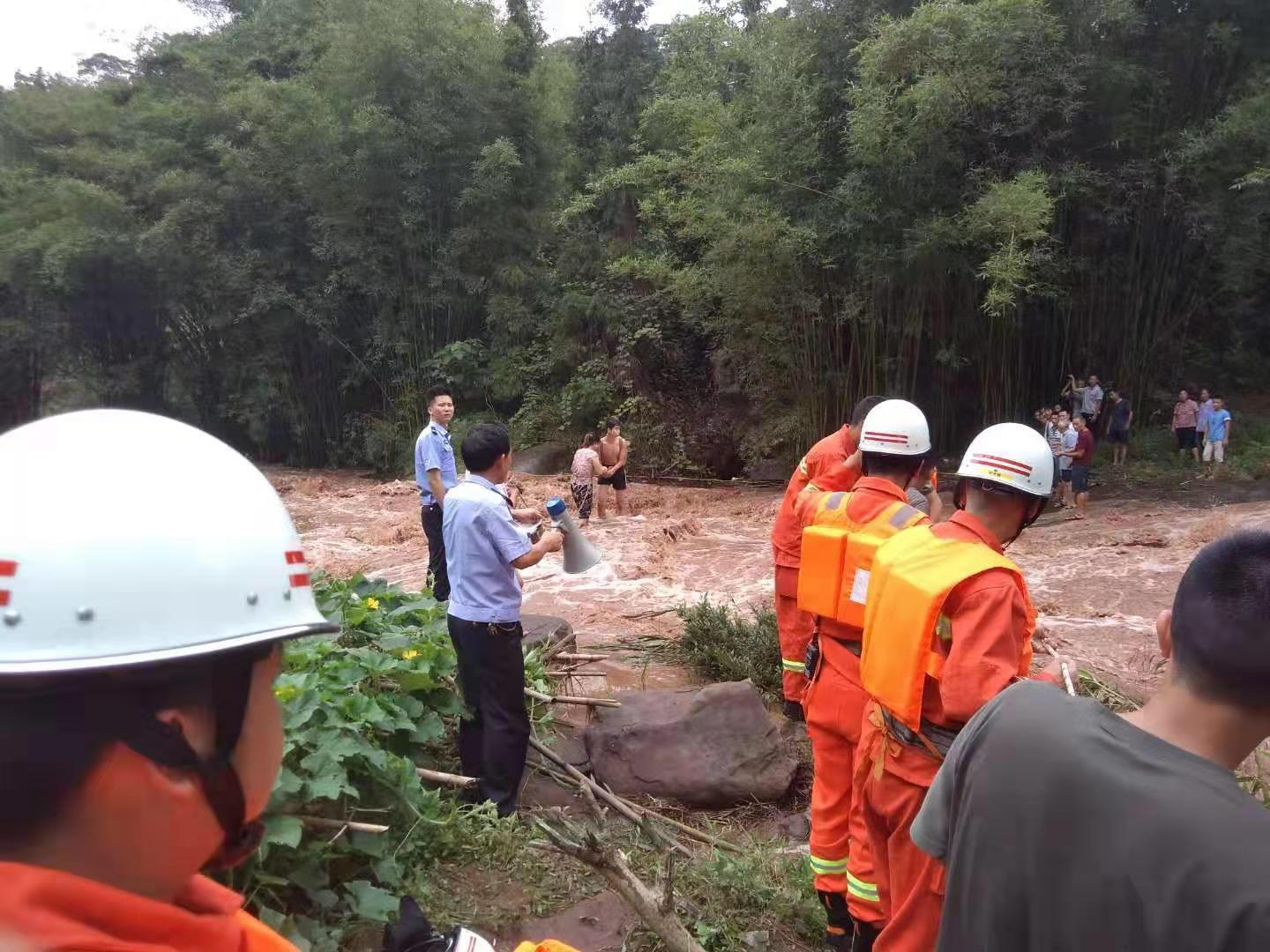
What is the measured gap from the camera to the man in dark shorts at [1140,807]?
95cm

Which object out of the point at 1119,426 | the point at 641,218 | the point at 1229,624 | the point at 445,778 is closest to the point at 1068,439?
the point at 1119,426

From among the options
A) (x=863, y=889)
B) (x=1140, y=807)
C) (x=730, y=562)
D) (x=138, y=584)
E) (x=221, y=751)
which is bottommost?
(x=730, y=562)

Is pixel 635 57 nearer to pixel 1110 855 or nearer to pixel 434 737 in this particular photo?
pixel 434 737

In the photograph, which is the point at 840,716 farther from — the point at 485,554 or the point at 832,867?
the point at 485,554

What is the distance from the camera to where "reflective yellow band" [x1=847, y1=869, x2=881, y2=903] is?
251cm

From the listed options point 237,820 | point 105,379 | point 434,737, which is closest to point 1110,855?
point 237,820

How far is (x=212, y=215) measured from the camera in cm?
1958

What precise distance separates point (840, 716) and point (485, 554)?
1511mm

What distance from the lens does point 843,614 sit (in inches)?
116

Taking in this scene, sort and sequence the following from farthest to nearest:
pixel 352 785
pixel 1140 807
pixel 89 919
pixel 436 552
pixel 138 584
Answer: pixel 436 552
pixel 352 785
pixel 1140 807
pixel 138 584
pixel 89 919

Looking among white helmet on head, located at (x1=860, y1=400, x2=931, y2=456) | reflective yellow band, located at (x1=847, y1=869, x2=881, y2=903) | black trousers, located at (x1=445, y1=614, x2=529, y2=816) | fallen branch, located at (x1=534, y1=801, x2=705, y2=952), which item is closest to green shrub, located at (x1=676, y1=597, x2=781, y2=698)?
black trousers, located at (x1=445, y1=614, x2=529, y2=816)

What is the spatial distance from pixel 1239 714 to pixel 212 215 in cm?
2193

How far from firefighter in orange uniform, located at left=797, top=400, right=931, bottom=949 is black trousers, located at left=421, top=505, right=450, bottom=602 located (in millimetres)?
3160

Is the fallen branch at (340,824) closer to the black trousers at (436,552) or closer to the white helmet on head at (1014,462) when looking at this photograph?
the white helmet on head at (1014,462)
